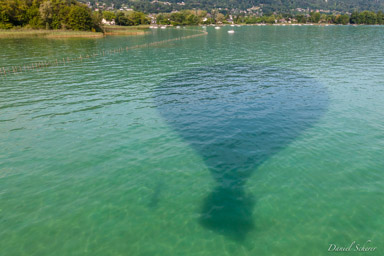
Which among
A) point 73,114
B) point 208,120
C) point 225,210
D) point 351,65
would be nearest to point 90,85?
point 73,114

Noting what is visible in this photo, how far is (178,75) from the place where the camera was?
4281cm

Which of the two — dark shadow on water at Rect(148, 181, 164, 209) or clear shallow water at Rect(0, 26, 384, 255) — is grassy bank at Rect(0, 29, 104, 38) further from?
dark shadow on water at Rect(148, 181, 164, 209)

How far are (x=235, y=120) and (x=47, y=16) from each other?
5889 inches

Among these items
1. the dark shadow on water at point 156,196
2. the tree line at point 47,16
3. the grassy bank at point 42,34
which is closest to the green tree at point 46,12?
the tree line at point 47,16

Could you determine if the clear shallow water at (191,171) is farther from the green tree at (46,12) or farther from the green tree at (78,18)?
the green tree at (46,12)

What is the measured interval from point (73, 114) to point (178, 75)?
73.4ft

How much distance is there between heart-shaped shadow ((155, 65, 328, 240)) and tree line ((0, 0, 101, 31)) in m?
123

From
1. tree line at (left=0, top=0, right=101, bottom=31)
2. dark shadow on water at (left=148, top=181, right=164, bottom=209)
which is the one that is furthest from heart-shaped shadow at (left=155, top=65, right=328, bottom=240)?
tree line at (left=0, top=0, right=101, bottom=31)

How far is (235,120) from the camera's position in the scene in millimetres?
22797

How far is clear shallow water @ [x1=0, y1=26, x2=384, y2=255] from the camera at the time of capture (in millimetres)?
10758

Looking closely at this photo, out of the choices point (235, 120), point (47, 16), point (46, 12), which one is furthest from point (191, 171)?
point (47, 16)

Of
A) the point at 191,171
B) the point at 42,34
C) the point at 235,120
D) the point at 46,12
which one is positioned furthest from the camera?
the point at 46,12

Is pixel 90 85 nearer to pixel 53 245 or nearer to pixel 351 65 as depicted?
pixel 53 245

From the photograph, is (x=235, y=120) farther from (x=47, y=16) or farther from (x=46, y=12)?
(x=47, y=16)
